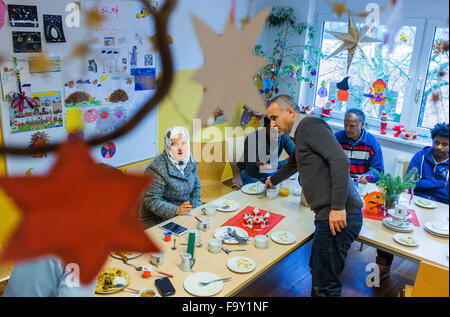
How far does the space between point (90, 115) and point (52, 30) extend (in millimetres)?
614

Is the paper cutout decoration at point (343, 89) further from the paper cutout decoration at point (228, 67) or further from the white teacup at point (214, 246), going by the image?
the white teacup at point (214, 246)

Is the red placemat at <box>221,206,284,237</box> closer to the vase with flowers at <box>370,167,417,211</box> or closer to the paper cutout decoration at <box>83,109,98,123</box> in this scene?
the vase with flowers at <box>370,167,417,211</box>

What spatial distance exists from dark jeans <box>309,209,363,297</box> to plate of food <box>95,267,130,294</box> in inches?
31.7

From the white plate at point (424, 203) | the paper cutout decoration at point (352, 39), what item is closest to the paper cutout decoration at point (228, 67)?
the paper cutout decoration at point (352, 39)

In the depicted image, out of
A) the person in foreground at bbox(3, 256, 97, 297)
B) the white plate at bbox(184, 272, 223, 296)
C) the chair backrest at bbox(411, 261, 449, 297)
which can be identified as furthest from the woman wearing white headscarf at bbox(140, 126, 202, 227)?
the chair backrest at bbox(411, 261, 449, 297)

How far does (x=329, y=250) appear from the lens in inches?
68.7

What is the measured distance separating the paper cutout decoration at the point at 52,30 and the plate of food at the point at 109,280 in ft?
5.09

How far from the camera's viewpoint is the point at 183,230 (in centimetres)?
204

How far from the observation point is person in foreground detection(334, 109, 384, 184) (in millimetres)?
2801
